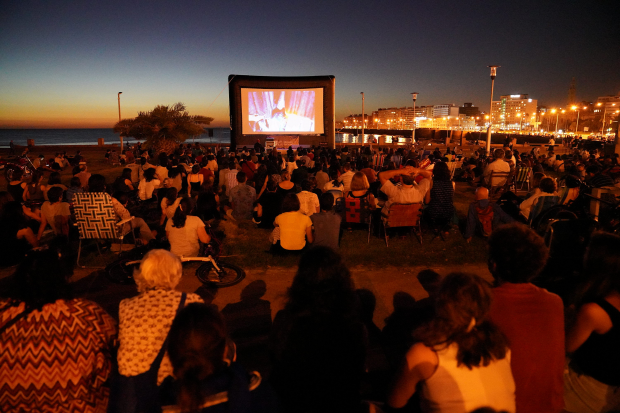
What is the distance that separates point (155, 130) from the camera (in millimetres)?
19312

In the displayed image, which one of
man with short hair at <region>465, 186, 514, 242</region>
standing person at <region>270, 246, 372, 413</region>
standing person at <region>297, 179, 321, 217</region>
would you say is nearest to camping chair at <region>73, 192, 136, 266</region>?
standing person at <region>297, 179, 321, 217</region>

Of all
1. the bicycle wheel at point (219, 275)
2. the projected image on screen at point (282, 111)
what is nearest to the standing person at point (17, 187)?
the bicycle wheel at point (219, 275)

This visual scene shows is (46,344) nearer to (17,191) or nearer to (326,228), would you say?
(326,228)

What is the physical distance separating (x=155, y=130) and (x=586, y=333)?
20283 millimetres

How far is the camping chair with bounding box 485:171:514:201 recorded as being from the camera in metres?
9.02

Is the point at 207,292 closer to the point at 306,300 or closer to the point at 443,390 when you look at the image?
the point at 306,300

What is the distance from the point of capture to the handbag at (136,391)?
2.00m

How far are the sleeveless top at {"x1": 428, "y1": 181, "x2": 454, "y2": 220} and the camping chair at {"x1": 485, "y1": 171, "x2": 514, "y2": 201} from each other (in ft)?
10.5

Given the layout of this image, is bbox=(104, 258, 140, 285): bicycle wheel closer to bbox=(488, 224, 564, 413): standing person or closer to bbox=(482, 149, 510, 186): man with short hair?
bbox=(488, 224, 564, 413): standing person

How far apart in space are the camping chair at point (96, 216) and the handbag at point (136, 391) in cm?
347

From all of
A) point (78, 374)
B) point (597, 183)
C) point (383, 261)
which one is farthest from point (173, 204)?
point (597, 183)

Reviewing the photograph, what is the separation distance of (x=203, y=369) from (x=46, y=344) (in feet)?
3.33

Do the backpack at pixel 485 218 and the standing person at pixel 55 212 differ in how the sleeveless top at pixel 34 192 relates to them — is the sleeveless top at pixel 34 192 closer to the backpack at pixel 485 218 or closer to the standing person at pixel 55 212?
the standing person at pixel 55 212

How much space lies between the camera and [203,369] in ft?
4.96
